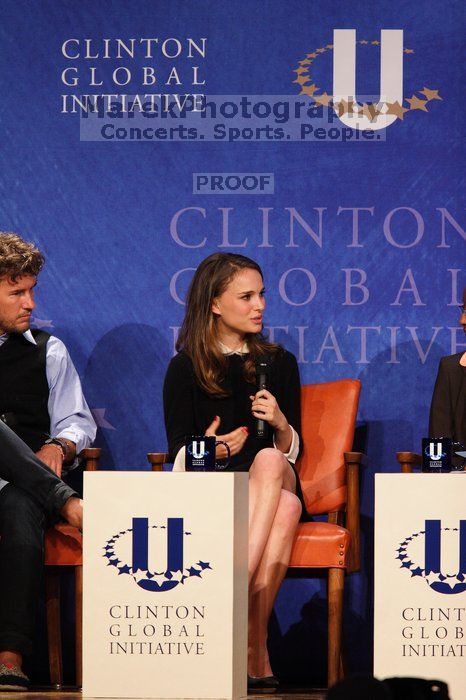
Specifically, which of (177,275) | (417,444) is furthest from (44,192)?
(417,444)

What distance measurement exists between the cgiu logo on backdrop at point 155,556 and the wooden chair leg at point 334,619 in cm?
76

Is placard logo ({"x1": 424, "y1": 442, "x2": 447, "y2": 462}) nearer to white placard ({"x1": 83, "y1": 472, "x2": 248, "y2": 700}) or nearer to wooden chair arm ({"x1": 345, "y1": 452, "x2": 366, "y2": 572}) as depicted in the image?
white placard ({"x1": 83, "y1": 472, "x2": 248, "y2": 700})

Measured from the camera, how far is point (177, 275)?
177 inches

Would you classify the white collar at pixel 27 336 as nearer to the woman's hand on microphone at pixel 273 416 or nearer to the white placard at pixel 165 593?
the woman's hand on microphone at pixel 273 416

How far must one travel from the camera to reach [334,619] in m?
3.55

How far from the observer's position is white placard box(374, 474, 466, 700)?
2.92 meters

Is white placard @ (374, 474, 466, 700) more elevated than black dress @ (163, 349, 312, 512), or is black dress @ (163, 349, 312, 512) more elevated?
black dress @ (163, 349, 312, 512)

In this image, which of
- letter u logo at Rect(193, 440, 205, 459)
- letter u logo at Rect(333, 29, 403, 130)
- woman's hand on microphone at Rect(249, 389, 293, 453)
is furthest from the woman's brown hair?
letter u logo at Rect(333, 29, 403, 130)

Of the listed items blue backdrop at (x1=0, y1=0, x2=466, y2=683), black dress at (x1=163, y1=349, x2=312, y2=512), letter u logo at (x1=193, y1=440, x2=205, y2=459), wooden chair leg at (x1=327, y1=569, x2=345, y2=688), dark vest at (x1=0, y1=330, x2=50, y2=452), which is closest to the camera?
letter u logo at (x1=193, y1=440, x2=205, y2=459)

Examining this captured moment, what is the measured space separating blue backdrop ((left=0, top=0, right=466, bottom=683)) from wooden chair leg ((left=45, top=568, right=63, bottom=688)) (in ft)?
2.29

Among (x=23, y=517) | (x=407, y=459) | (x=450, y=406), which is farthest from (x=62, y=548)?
(x=450, y=406)

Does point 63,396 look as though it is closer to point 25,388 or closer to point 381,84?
point 25,388

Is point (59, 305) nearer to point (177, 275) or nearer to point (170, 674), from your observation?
point (177, 275)

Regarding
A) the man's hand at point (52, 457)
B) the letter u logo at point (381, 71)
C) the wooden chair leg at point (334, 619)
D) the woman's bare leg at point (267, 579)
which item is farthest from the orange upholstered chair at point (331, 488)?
the letter u logo at point (381, 71)
